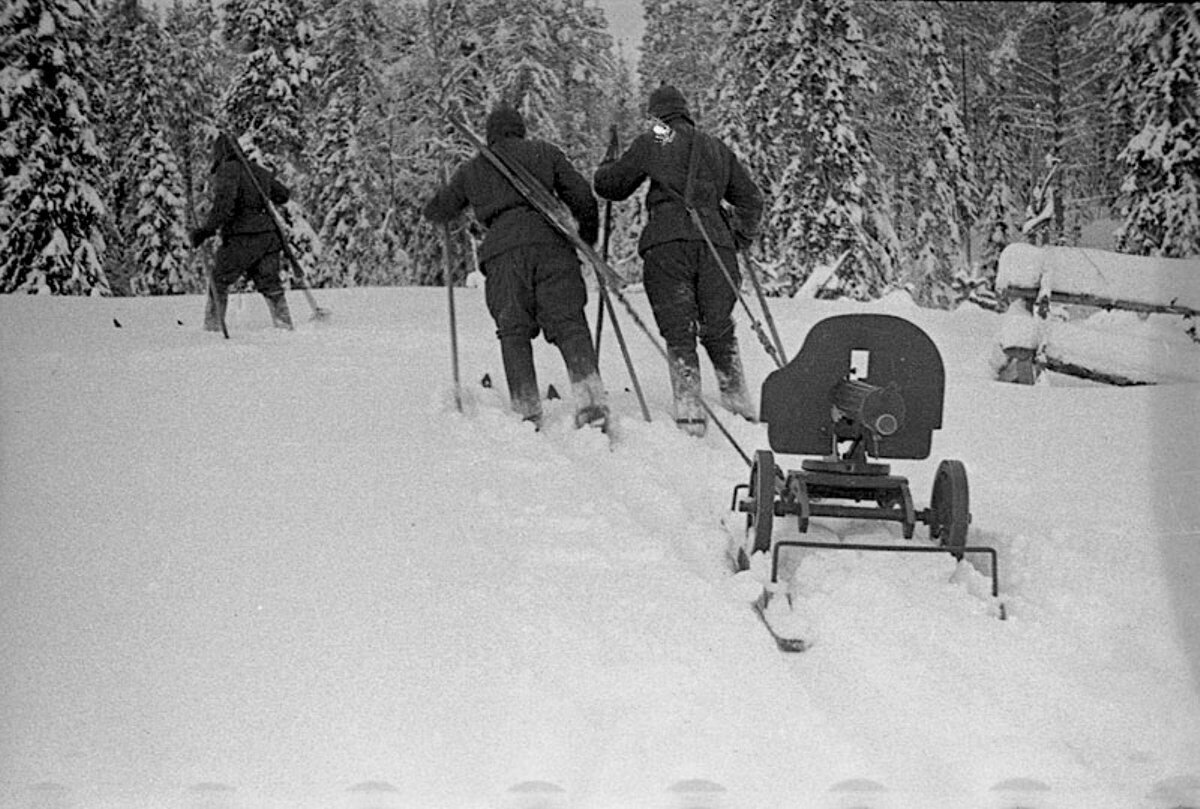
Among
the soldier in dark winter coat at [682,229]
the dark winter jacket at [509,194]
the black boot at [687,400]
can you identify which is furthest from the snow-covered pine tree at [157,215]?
the black boot at [687,400]

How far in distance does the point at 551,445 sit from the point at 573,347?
68 centimetres

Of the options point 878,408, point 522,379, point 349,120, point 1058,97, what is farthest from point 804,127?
point 878,408

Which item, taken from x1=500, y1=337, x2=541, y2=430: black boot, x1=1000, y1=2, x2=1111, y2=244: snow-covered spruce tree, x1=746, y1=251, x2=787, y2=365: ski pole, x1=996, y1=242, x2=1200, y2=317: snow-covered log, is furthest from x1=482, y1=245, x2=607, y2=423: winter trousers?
x1=996, y1=242, x2=1200, y2=317: snow-covered log

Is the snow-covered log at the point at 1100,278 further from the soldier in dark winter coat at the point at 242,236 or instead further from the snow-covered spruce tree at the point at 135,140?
the soldier in dark winter coat at the point at 242,236

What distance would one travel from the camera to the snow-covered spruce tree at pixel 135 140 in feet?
11.5

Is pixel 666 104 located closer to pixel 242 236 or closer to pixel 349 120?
pixel 349 120

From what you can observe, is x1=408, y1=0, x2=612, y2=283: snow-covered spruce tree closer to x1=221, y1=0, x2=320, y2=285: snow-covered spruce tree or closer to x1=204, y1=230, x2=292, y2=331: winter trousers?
x1=221, y1=0, x2=320, y2=285: snow-covered spruce tree

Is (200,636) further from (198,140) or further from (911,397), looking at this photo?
(198,140)

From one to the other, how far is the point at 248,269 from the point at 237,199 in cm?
56

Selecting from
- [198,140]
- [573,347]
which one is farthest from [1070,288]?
[198,140]

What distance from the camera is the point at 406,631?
98.3 inches

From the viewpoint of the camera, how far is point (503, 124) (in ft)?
16.8

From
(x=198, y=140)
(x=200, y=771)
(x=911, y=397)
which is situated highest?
(x=198, y=140)

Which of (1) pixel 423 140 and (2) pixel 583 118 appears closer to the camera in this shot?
(1) pixel 423 140
